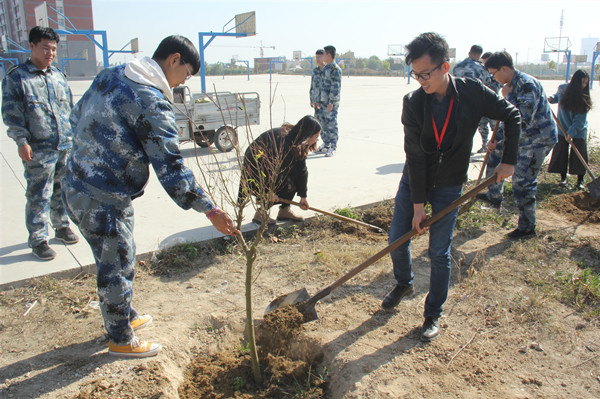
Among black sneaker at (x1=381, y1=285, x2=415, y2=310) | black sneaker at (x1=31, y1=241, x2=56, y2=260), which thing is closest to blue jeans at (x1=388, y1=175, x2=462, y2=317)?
black sneaker at (x1=381, y1=285, x2=415, y2=310)

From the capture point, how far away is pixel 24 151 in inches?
153

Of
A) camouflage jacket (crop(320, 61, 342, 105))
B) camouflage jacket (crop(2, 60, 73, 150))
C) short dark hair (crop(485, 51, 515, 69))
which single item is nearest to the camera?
camouflage jacket (crop(2, 60, 73, 150))

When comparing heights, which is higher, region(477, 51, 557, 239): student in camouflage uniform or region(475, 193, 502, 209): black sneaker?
region(477, 51, 557, 239): student in camouflage uniform

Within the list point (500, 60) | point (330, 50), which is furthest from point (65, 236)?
point (330, 50)

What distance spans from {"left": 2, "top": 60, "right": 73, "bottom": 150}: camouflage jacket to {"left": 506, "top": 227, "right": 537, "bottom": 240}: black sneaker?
14.4 ft

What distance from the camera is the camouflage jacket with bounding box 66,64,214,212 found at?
235cm

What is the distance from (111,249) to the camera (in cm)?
256

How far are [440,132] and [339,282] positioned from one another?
122 cm

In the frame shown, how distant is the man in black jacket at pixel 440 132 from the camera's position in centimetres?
260

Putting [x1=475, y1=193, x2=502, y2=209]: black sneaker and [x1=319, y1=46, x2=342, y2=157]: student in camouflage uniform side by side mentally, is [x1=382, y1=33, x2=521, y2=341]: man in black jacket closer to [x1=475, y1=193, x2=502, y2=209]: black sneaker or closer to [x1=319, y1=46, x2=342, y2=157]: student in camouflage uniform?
[x1=475, y1=193, x2=502, y2=209]: black sneaker

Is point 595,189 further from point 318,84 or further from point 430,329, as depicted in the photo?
point 318,84

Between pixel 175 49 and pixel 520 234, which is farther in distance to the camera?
pixel 520 234

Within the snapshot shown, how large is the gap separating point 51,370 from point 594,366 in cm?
332

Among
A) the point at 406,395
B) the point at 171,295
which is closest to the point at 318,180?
the point at 171,295
